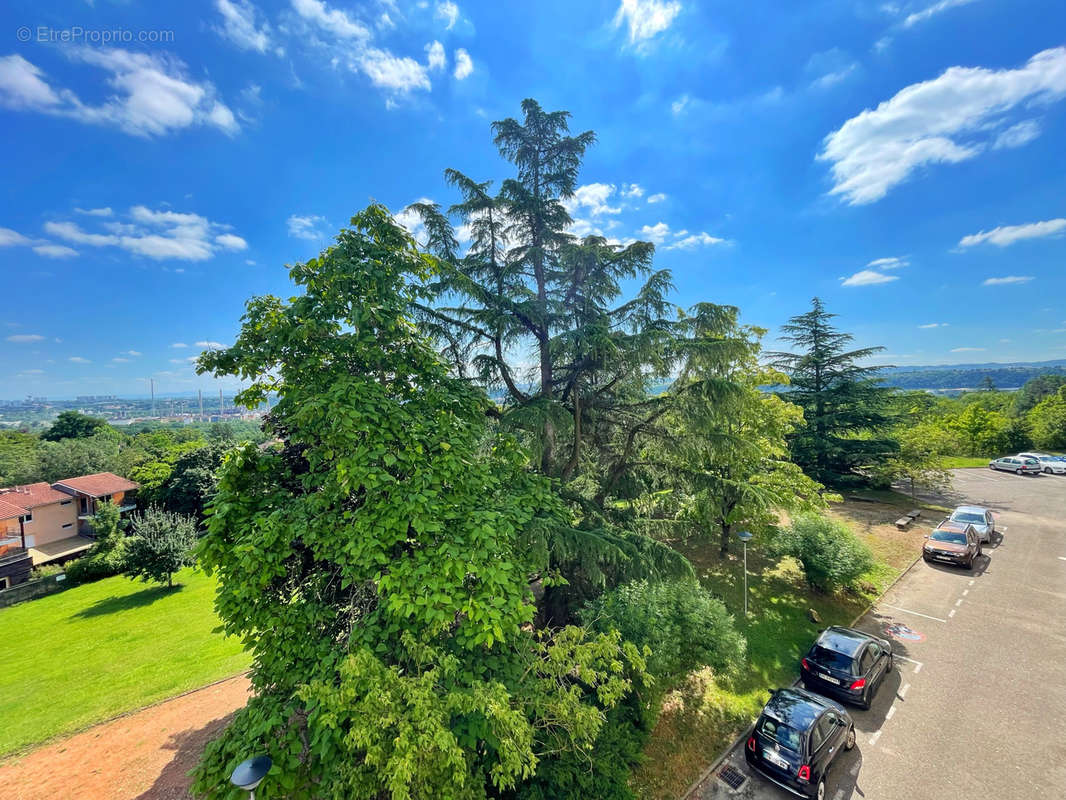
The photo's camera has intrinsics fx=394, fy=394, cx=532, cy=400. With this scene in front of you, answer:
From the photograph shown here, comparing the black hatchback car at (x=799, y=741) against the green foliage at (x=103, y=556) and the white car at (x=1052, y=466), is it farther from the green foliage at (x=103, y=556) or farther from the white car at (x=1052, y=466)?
the white car at (x=1052, y=466)

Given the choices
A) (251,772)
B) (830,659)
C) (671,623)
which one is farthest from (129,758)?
(830,659)

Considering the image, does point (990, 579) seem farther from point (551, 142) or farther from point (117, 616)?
point (117, 616)

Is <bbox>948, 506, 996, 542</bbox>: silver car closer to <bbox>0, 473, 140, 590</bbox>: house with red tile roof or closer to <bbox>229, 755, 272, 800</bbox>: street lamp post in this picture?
<bbox>229, 755, 272, 800</bbox>: street lamp post

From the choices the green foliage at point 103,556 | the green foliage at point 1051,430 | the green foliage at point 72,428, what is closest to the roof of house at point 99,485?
the green foliage at point 103,556

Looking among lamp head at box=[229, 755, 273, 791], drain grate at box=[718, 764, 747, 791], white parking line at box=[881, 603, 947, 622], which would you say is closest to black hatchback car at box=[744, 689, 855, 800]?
drain grate at box=[718, 764, 747, 791]

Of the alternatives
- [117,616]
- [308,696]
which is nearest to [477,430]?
[308,696]
